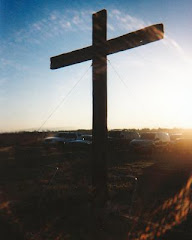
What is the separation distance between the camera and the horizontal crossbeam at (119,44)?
12.9 ft

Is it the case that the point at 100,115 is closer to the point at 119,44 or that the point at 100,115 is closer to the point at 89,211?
the point at 119,44

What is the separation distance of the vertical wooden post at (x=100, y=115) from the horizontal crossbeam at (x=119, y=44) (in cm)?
15

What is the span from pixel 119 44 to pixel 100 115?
1.21 m

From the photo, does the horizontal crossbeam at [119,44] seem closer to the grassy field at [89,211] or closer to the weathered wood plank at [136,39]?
the weathered wood plank at [136,39]

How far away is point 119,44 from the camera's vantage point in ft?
14.1

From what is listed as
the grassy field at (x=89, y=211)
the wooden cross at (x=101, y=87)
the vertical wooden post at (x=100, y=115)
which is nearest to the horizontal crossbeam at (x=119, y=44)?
the wooden cross at (x=101, y=87)

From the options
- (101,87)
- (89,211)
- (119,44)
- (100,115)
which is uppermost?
(119,44)

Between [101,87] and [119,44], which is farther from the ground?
[119,44]

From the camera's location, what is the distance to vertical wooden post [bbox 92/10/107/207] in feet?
14.2

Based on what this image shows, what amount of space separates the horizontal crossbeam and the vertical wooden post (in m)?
0.15

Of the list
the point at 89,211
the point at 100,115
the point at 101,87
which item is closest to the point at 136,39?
the point at 101,87

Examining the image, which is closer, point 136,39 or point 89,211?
point 136,39

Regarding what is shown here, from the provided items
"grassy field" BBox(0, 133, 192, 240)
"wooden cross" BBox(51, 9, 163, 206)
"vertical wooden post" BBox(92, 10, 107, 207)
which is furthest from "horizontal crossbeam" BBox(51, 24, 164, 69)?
"grassy field" BBox(0, 133, 192, 240)

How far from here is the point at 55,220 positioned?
4.77 meters
